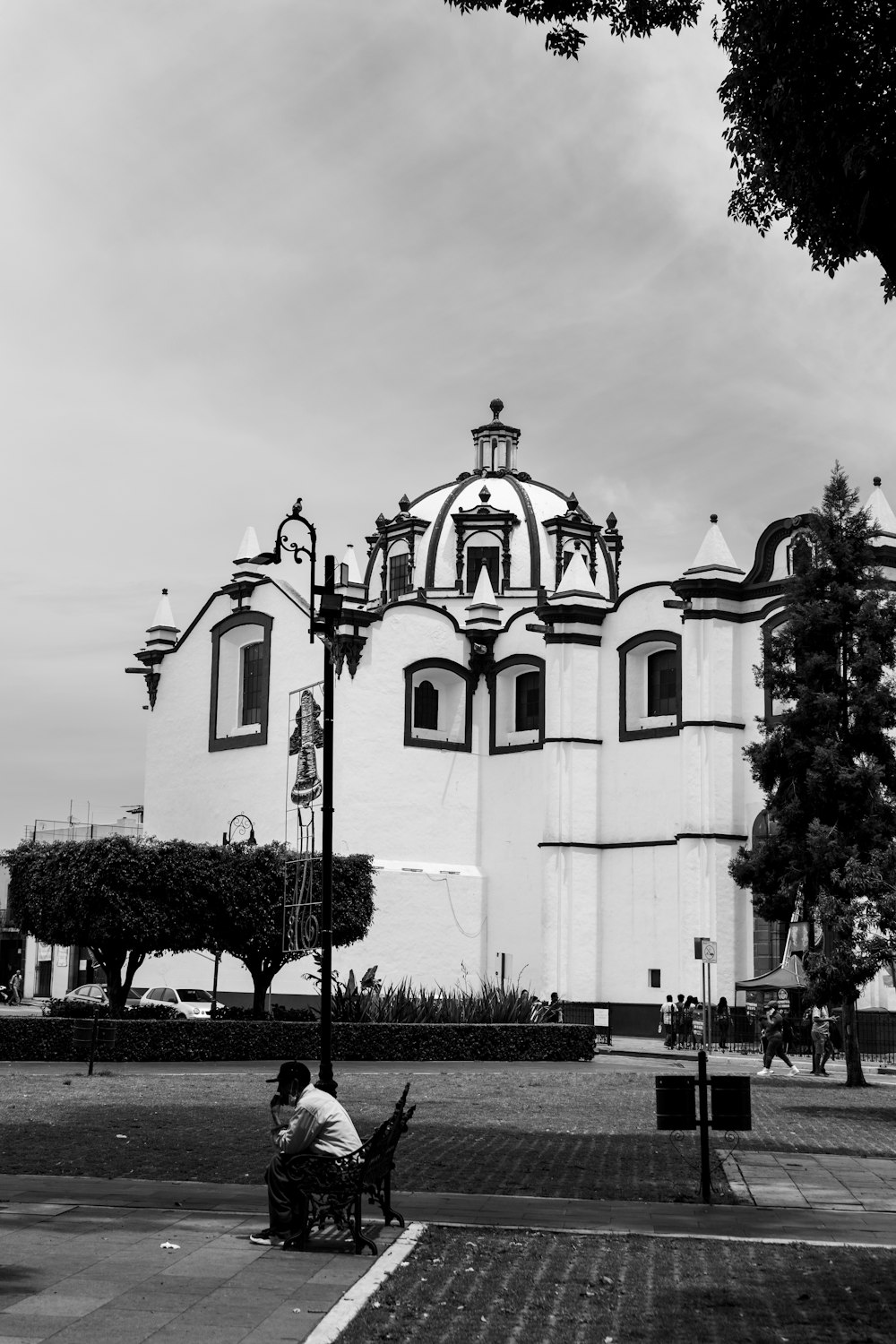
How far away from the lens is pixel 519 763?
53812mm

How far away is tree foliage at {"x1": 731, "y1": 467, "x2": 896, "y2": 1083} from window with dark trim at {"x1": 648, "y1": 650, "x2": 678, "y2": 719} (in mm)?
20590

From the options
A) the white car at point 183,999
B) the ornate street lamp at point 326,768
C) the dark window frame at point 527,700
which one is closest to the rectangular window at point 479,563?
the dark window frame at point 527,700

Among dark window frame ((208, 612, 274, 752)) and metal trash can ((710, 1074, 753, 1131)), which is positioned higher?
dark window frame ((208, 612, 274, 752))

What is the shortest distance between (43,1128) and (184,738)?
40906 mm

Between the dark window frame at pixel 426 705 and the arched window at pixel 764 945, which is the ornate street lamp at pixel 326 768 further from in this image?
the dark window frame at pixel 426 705

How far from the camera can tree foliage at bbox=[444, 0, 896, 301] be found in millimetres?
11164

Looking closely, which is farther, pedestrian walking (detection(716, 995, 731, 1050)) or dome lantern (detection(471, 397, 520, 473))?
dome lantern (detection(471, 397, 520, 473))

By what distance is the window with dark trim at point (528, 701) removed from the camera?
54.2 metres

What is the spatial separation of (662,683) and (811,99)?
40.2 meters

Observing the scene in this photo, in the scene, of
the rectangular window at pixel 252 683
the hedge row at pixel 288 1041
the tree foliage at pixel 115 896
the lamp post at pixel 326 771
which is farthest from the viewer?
the rectangular window at pixel 252 683

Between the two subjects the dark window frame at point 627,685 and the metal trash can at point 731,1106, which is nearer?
the metal trash can at point 731,1106

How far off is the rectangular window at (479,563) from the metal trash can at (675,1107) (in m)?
47.2

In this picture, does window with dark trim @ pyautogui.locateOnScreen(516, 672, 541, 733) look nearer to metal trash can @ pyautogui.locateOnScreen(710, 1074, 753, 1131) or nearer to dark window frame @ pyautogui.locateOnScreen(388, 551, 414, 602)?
dark window frame @ pyautogui.locateOnScreen(388, 551, 414, 602)

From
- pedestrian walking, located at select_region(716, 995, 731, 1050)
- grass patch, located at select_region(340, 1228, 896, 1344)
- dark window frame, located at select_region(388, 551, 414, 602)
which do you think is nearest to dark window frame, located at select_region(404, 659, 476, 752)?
dark window frame, located at select_region(388, 551, 414, 602)
